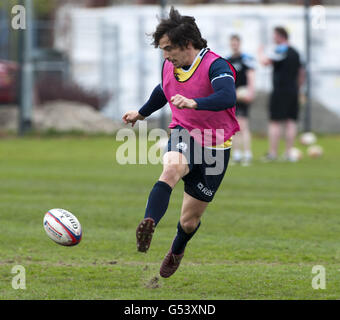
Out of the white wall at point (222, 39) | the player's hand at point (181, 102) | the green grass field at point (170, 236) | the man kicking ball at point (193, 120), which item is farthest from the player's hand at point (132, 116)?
the white wall at point (222, 39)

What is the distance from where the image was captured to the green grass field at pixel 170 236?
6059 mm

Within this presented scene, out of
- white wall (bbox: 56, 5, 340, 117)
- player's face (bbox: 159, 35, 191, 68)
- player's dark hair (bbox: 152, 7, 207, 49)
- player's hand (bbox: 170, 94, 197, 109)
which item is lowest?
player's hand (bbox: 170, 94, 197, 109)

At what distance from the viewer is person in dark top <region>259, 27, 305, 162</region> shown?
15547mm

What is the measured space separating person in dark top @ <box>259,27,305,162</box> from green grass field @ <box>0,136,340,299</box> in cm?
93

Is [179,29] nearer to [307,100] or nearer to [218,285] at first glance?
[218,285]

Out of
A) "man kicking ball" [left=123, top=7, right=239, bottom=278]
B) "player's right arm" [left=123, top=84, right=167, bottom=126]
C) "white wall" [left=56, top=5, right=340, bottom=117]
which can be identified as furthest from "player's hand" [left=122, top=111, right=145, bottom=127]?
"white wall" [left=56, top=5, right=340, bottom=117]

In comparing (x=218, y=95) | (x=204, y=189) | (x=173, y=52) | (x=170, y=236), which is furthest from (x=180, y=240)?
(x=170, y=236)

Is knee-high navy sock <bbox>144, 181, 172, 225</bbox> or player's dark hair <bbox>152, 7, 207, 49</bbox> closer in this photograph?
knee-high navy sock <bbox>144, 181, 172, 225</bbox>

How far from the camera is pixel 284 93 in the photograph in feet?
51.8

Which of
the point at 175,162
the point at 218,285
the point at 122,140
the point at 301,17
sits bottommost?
the point at 218,285

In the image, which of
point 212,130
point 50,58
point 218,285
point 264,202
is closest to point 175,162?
point 212,130

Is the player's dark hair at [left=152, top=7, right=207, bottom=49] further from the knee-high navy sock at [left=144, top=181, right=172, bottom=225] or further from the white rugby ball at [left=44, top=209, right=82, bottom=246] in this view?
the white rugby ball at [left=44, top=209, right=82, bottom=246]
